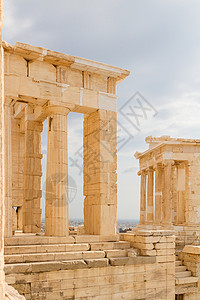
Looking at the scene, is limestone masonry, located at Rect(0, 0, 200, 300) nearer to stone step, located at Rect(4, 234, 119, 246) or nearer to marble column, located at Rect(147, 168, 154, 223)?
stone step, located at Rect(4, 234, 119, 246)

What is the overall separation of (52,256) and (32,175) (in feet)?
15.9

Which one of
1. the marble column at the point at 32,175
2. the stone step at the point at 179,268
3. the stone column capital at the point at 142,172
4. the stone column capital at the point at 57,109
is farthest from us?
the stone column capital at the point at 142,172

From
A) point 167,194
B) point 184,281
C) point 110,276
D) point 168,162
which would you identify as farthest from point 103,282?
point 168,162

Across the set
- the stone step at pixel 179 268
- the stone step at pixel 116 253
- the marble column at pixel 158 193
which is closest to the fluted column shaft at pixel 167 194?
the marble column at pixel 158 193

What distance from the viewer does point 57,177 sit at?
39.8 ft

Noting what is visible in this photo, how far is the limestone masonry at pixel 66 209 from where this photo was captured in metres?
10.4

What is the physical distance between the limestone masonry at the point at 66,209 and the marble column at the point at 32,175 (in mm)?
44

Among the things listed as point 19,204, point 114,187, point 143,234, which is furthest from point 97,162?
point 19,204

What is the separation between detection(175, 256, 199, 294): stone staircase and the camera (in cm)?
1465

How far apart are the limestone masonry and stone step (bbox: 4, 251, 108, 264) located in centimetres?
3

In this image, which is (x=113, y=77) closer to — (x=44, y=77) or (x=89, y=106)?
(x=89, y=106)

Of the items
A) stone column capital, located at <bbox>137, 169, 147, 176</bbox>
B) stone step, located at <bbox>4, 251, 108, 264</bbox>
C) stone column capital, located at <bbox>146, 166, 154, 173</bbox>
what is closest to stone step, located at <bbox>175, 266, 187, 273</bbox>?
stone step, located at <bbox>4, 251, 108, 264</bbox>

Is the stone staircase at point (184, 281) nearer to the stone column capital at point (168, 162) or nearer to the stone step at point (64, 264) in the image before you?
the stone step at point (64, 264)

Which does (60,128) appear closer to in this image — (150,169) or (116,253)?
(116,253)
